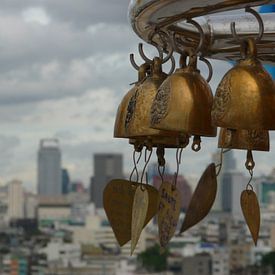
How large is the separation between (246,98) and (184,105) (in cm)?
9

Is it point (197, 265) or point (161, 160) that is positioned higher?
point (161, 160)

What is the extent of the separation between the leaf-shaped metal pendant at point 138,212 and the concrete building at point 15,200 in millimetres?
62591

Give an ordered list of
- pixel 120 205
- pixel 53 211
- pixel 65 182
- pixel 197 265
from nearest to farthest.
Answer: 1. pixel 120 205
2. pixel 197 265
3. pixel 53 211
4. pixel 65 182

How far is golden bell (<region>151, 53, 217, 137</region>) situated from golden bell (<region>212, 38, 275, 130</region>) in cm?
5

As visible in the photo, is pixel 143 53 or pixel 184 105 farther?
pixel 143 53

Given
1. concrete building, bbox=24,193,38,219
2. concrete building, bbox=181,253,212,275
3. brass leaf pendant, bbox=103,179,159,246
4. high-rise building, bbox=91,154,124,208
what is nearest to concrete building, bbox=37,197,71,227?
concrete building, bbox=24,193,38,219

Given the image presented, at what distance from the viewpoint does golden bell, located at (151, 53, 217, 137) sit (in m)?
1.54

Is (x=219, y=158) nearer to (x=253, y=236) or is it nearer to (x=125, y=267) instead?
(x=253, y=236)

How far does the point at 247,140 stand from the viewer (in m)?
1.68

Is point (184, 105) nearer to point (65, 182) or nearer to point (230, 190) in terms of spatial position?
point (230, 190)

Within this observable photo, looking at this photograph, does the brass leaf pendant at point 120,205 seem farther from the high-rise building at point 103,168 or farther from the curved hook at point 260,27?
the high-rise building at point 103,168

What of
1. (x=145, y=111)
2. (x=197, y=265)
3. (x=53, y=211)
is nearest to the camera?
(x=145, y=111)

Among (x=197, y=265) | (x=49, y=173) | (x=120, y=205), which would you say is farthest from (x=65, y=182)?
(x=120, y=205)

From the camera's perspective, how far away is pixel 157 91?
1.60 m
